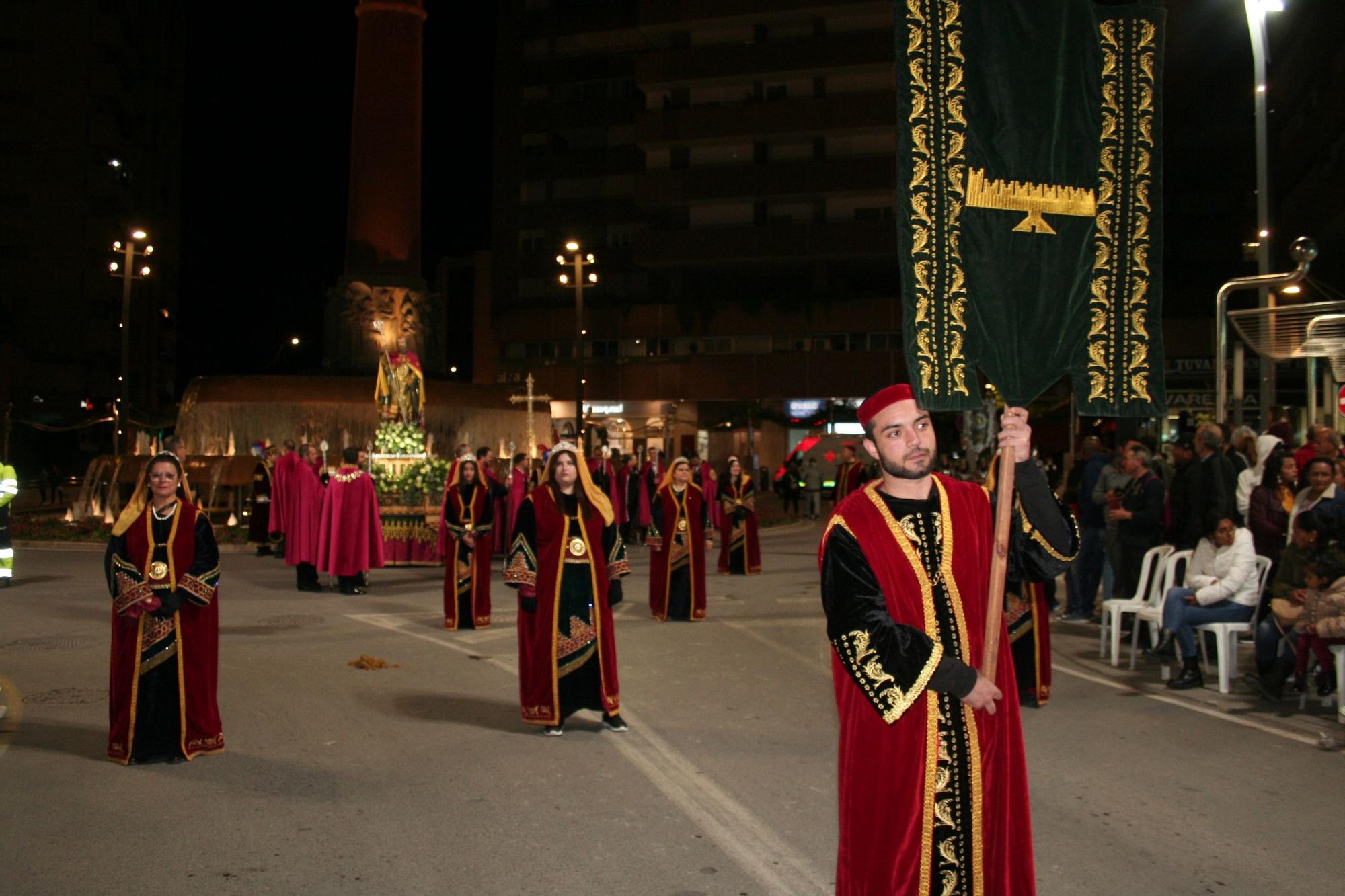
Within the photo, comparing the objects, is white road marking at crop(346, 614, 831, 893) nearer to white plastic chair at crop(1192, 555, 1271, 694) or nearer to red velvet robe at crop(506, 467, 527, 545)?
white plastic chair at crop(1192, 555, 1271, 694)

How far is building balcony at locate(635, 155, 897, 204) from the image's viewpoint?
5162cm

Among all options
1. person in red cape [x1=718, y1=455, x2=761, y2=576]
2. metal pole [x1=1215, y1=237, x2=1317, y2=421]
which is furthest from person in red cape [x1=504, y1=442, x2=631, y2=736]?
person in red cape [x1=718, y1=455, x2=761, y2=576]

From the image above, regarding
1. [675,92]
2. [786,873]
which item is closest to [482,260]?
[675,92]

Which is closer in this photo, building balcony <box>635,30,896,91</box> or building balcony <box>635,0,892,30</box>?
building balcony <box>635,30,896,91</box>

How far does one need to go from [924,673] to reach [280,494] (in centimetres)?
1644

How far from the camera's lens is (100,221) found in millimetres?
63062

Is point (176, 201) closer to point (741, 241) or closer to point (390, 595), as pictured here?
point (741, 241)

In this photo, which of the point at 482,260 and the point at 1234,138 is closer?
the point at 1234,138

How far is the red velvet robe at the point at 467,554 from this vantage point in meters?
12.8

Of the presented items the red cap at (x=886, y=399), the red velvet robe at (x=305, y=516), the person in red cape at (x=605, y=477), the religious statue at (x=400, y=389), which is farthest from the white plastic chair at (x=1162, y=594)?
the religious statue at (x=400, y=389)

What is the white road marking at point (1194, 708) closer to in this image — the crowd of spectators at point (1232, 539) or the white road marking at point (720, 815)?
the crowd of spectators at point (1232, 539)

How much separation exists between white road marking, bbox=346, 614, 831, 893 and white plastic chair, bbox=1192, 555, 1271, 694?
4524 millimetres

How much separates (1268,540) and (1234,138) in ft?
179

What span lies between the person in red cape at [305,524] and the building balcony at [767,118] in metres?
39.5
